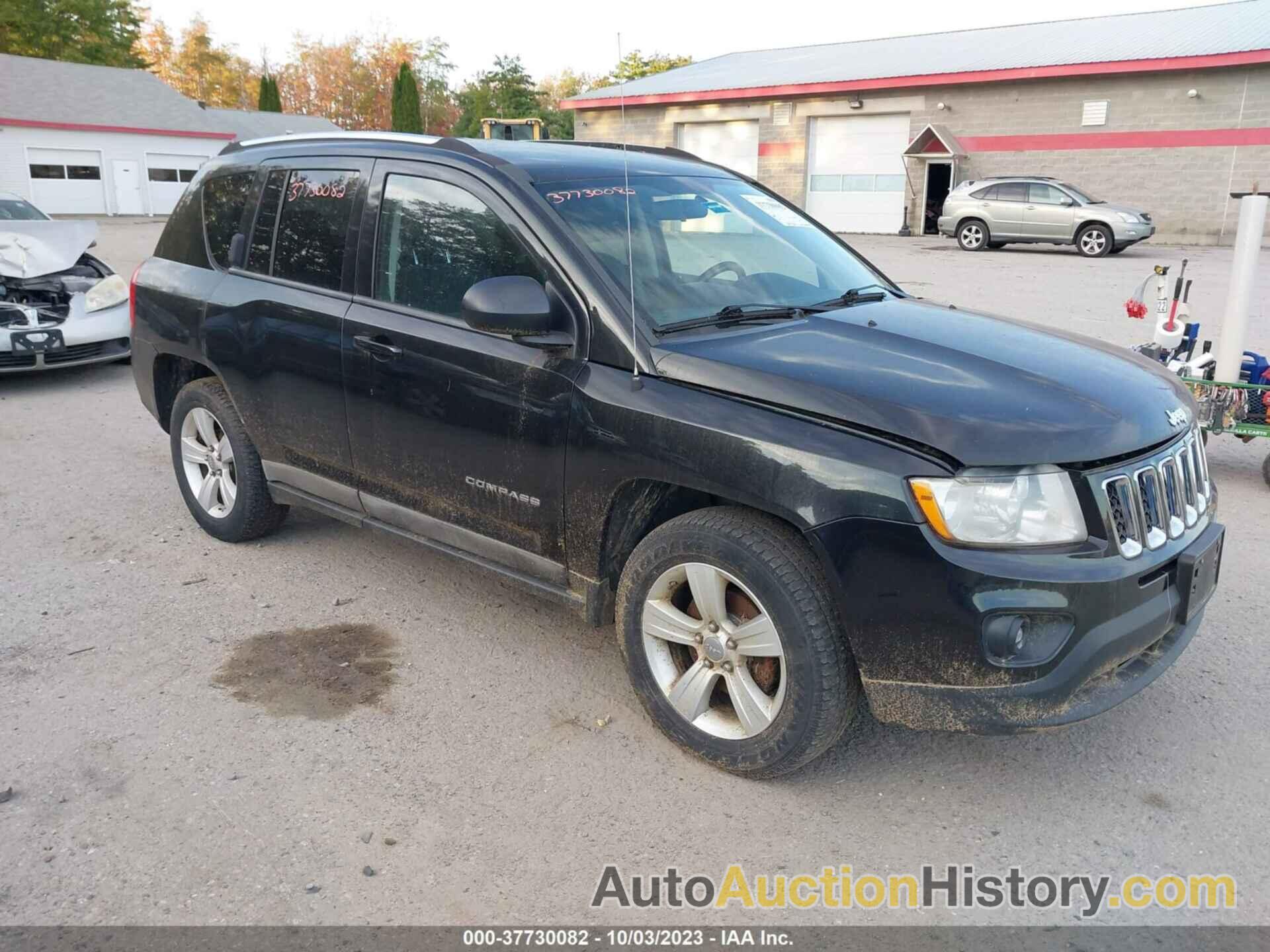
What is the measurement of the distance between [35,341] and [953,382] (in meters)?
8.40


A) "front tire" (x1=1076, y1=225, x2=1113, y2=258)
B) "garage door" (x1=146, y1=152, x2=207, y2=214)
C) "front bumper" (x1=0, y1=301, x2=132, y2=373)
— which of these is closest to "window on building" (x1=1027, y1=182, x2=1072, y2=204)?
"front tire" (x1=1076, y1=225, x2=1113, y2=258)

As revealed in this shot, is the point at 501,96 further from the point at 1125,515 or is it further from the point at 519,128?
the point at 1125,515

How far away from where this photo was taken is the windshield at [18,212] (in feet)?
38.1

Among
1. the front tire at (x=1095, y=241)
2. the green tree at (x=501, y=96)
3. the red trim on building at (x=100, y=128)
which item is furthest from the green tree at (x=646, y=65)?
the front tire at (x=1095, y=241)

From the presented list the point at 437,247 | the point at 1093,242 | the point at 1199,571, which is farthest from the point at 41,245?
the point at 1093,242

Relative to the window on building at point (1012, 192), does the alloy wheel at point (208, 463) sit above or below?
below

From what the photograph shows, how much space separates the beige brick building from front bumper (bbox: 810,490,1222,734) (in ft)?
73.9

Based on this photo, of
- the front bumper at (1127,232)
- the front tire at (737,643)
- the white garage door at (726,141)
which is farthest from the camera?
the white garage door at (726,141)

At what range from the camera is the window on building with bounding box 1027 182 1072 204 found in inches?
901

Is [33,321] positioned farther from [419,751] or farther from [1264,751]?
[1264,751]

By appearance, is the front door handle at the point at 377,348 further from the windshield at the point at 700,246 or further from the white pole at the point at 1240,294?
the white pole at the point at 1240,294

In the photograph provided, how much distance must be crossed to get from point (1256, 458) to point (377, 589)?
18.9 ft

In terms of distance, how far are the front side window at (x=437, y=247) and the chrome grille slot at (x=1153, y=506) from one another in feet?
6.75

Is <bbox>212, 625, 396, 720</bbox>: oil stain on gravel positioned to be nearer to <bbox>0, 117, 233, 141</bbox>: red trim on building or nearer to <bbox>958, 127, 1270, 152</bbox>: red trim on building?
<bbox>958, 127, 1270, 152</bbox>: red trim on building
